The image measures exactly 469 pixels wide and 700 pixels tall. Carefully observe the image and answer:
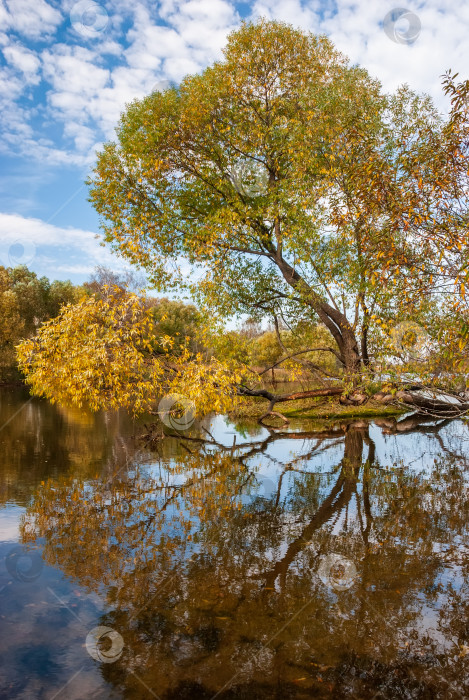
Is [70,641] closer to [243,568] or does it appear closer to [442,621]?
[243,568]

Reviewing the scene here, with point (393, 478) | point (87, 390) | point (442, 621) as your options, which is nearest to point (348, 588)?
point (442, 621)

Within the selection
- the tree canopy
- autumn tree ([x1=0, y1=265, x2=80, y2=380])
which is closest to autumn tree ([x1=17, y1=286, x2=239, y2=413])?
the tree canopy

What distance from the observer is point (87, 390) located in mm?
14969

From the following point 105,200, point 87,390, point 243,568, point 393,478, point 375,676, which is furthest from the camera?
point 105,200

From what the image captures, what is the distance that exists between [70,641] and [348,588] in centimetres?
319

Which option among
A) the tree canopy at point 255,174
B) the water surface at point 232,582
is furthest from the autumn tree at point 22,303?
the water surface at point 232,582
